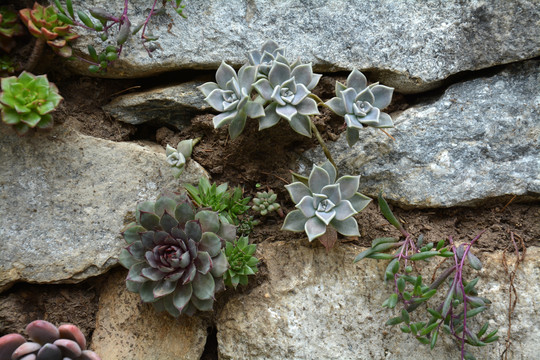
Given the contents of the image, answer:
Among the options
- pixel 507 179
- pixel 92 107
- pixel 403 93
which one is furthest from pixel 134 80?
pixel 507 179

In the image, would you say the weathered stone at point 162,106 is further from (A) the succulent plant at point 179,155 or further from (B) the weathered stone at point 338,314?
(B) the weathered stone at point 338,314

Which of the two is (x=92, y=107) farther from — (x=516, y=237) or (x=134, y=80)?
(x=516, y=237)

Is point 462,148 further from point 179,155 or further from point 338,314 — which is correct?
point 179,155

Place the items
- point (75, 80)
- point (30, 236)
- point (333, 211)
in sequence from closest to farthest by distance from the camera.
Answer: point (333, 211), point (30, 236), point (75, 80)

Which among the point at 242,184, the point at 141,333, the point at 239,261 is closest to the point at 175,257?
the point at 239,261

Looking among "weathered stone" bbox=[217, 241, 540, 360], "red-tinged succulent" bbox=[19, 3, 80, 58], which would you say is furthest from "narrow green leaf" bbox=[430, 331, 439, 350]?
"red-tinged succulent" bbox=[19, 3, 80, 58]

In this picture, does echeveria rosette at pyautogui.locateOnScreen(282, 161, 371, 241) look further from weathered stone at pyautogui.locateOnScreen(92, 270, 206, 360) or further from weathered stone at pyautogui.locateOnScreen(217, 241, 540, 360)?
weathered stone at pyautogui.locateOnScreen(92, 270, 206, 360)
